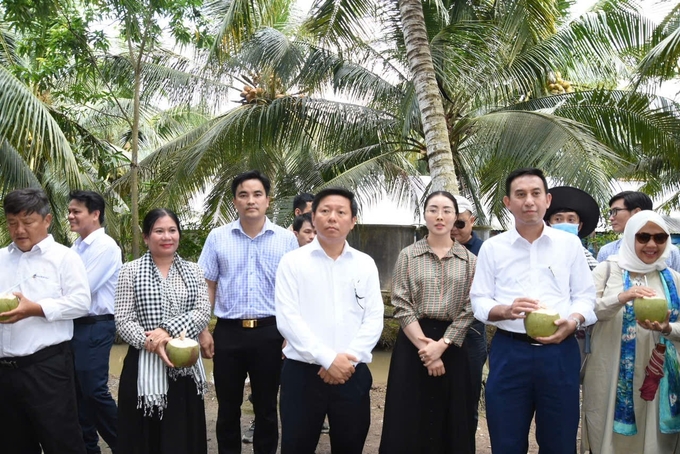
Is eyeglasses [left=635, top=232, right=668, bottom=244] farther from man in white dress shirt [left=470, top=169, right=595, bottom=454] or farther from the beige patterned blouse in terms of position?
the beige patterned blouse

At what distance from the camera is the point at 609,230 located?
608 inches

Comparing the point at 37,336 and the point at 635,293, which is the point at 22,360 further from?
the point at 635,293

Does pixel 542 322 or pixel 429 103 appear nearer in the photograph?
pixel 542 322

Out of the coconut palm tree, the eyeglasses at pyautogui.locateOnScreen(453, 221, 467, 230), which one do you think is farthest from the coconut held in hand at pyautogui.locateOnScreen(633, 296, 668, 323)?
the coconut palm tree

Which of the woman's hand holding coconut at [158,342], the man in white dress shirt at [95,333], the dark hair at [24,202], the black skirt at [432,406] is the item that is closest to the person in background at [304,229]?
the man in white dress shirt at [95,333]

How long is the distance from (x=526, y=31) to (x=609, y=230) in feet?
24.7

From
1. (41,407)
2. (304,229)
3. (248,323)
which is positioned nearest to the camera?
(41,407)

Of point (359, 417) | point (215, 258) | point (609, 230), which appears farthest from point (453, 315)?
point (609, 230)

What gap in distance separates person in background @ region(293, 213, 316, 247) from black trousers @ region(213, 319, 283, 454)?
108 cm

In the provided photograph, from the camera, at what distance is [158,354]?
362 centimetres

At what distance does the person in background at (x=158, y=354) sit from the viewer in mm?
3664

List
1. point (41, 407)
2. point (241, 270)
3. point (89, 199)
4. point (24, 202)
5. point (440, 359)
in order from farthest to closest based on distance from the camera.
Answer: point (89, 199), point (241, 270), point (440, 359), point (24, 202), point (41, 407)

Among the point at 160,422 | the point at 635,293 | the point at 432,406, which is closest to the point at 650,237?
the point at 635,293

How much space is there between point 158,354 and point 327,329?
0.97 metres
